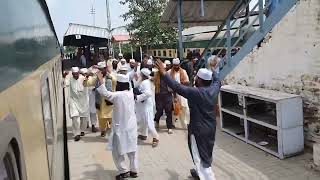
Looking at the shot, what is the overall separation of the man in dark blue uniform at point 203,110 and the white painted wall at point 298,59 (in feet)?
6.52

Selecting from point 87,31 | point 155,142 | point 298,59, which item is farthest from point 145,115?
point 87,31

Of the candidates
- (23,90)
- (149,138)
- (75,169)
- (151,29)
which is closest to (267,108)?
(149,138)

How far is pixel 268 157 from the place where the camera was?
6.05 meters

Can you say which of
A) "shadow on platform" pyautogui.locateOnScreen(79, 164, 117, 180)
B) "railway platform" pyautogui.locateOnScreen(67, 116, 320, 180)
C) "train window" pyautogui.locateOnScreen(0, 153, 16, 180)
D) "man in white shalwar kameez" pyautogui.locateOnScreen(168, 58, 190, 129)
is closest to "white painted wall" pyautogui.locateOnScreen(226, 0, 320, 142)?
"railway platform" pyautogui.locateOnScreen(67, 116, 320, 180)

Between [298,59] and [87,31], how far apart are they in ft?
72.0

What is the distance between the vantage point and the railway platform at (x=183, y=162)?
5500 millimetres

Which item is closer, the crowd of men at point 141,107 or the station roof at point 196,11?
the crowd of men at point 141,107

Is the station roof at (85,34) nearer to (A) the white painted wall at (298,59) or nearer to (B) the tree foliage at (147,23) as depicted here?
(B) the tree foliage at (147,23)

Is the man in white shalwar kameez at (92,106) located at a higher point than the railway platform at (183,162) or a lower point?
higher

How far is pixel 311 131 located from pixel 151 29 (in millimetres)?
16415

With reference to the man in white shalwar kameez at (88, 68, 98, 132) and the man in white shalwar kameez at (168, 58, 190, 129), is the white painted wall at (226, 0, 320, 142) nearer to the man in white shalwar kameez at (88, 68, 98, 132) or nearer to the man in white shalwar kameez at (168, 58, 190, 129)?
the man in white shalwar kameez at (168, 58, 190, 129)

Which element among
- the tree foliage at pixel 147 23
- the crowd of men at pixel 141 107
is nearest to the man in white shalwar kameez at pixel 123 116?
the crowd of men at pixel 141 107

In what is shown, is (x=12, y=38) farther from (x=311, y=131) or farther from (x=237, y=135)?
(x=237, y=135)

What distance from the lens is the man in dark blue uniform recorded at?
454cm
